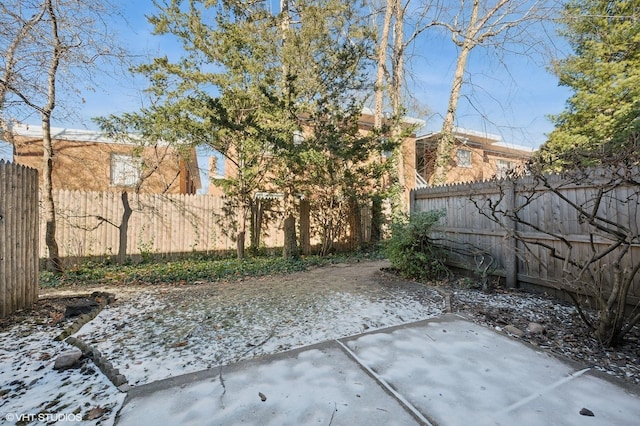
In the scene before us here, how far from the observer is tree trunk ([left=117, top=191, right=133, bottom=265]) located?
24.5ft

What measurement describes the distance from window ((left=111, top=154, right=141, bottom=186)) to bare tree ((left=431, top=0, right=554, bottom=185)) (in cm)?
1147

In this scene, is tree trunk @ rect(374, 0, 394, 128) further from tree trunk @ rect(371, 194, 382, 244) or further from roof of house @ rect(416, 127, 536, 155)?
roof of house @ rect(416, 127, 536, 155)

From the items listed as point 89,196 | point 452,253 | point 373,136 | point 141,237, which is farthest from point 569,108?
point 89,196

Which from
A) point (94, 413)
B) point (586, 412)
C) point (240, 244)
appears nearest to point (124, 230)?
point (240, 244)

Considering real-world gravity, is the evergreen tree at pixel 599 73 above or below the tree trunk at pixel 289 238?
above

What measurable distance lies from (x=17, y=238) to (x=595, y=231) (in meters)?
7.09

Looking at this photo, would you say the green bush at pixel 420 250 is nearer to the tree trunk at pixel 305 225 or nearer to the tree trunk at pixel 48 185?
the tree trunk at pixel 305 225

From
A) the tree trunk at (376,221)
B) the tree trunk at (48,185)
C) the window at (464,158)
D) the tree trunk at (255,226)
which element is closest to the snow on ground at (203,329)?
the tree trunk at (48,185)

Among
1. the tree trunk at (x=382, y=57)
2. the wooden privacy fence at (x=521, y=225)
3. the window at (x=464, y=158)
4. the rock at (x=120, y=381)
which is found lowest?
the rock at (x=120, y=381)

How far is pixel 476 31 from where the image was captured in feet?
33.1

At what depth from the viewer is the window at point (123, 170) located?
1134 cm

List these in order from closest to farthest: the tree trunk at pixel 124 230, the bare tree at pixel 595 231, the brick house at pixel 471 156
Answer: the bare tree at pixel 595 231
the tree trunk at pixel 124 230
the brick house at pixel 471 156

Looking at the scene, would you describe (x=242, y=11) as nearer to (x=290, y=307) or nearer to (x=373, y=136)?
(x=373, y=136)

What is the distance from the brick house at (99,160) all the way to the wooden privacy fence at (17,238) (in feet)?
21.4
